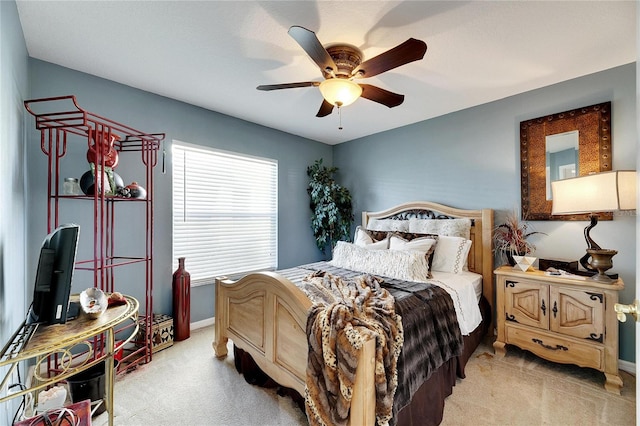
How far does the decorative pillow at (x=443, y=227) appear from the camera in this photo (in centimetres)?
311

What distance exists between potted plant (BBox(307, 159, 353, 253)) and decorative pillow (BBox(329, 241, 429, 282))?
123 centimetres

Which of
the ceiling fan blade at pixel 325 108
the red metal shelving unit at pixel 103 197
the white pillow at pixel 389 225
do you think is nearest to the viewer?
the red metal shelving unit at pixel 103 197

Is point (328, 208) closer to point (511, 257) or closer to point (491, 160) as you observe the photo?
point (491, 160)

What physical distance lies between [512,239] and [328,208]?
236 cm

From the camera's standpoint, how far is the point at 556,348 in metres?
2.34

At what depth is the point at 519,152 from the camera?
2967mm

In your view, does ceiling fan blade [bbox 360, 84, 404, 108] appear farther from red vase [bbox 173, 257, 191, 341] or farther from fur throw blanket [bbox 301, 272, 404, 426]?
red vase [bbox 173, 257, 191, 341]

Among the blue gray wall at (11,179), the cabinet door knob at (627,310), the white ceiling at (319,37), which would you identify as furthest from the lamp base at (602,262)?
the blue gray wall at (11,179)

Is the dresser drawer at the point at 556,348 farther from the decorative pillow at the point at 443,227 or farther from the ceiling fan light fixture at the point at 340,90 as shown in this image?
the ceiling fan light fixture at the point at 340,90

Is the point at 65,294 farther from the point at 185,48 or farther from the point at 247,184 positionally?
the point at 247,184

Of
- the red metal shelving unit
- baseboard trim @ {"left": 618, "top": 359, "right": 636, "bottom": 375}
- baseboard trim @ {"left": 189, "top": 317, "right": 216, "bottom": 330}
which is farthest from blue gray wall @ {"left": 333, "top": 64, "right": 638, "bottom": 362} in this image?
the red metal shelving unit

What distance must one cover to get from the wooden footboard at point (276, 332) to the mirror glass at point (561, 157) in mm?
2690

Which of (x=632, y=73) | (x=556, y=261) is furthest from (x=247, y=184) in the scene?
(x=632, y=73)

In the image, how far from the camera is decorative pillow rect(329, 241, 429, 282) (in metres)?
2.51
